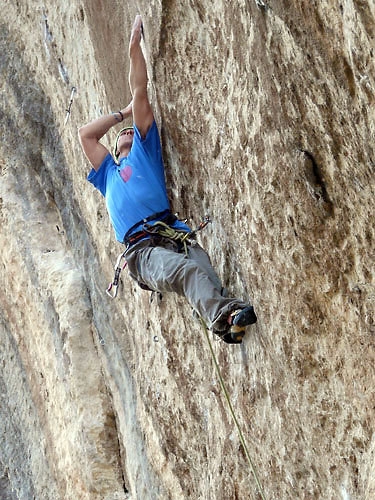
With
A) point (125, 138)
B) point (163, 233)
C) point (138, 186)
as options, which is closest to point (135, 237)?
point (163, 233)

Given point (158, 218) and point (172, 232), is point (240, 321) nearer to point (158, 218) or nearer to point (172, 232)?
point (172, 232)

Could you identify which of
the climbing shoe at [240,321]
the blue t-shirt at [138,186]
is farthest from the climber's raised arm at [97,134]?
the climbing shoe at [240,321]

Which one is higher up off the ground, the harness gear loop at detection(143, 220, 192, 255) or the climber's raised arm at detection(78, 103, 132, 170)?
the climber's raised arm at detection(78, 103, 132, 170)

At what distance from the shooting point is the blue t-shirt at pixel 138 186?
4.63m

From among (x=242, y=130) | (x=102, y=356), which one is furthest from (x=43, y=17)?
(x=242, y=130)

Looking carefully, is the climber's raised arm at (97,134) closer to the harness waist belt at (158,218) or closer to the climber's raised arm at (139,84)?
the climber's raised arm at (139,84)

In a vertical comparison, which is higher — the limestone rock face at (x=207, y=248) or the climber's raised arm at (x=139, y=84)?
the climber's raised arm at (x=139, y=84)

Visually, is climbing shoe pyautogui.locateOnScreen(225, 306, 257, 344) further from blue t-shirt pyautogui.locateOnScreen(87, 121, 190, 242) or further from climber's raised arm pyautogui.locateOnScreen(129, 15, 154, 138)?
climber's raised arm pyautogui.locateOnScreen(129, 15, 154, 138)

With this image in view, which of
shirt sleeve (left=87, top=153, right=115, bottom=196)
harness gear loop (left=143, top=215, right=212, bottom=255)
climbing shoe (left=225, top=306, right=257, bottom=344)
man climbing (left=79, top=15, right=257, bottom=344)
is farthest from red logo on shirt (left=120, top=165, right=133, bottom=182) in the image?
climbing shoe (left=225, top=306, right=257, bottom=344)

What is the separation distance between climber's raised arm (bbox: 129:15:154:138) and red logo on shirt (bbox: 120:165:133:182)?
0.65ft

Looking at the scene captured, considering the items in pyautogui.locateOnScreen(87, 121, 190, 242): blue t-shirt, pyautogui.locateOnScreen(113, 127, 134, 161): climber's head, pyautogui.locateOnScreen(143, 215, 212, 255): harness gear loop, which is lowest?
pyautogui.locateOnScreen(143, 215, 212, 255): harness gear loop

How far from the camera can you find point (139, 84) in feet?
15.3

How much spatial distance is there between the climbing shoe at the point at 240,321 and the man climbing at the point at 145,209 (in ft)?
0.78

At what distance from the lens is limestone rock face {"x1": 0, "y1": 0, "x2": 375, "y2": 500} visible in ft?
11.5
